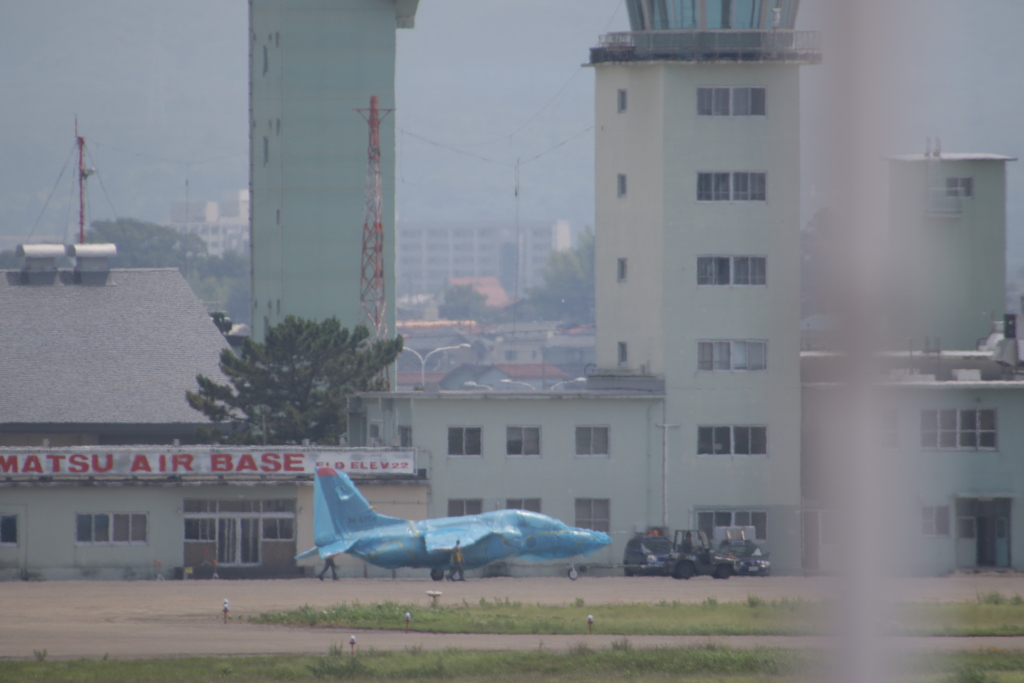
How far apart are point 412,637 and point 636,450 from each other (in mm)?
22760

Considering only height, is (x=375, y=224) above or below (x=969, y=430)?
above

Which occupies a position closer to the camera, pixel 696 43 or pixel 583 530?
pixel 583 530

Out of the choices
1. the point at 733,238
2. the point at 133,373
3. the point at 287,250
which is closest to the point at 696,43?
the point at 733,238

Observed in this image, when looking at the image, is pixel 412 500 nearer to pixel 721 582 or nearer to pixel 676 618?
pixel 721 582

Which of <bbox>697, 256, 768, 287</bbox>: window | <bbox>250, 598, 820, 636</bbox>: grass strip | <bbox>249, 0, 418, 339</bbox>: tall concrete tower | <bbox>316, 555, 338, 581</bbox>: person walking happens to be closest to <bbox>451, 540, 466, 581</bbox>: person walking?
<bbox>316, 555, 338, 581</bbox>: person walking

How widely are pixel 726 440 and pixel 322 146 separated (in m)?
67.6

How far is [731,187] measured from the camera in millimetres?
60281

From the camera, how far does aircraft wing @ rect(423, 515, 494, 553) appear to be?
54250 mm

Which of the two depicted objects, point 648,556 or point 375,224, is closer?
point 648,556

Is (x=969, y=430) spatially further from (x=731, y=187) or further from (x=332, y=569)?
(x=332, y=569)

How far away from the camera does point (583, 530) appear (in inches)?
2215

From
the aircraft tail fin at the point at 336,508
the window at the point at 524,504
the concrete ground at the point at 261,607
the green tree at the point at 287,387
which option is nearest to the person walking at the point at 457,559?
the concrete ground at the point at 261,607

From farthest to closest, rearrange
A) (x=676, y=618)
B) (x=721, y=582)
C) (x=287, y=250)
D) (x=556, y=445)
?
(x=287, y=250) → (x=556, y=445) → (x=721, y=582) → (x=676, y=618)

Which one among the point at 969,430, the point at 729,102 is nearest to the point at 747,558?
the point at 969,430
